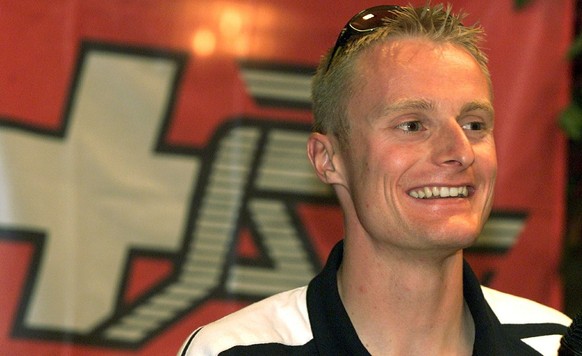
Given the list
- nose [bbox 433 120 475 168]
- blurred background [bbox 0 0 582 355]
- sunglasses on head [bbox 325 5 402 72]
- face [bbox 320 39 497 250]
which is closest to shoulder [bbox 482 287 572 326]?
face [bbox 320 39 497 250]

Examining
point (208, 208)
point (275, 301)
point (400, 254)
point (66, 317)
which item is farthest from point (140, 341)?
point (400, 254)

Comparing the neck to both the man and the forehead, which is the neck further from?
the forehead

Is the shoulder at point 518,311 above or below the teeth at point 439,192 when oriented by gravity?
below

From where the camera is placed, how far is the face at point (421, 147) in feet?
5.91

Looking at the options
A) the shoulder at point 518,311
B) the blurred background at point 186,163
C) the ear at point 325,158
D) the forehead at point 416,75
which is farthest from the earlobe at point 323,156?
the blurred background at point 186,163

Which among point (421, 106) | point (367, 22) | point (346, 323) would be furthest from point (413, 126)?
point (346, 323)

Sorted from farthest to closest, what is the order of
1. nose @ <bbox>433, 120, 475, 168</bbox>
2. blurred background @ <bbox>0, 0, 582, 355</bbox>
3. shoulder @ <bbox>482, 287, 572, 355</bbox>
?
blurred background @ <bbox>0, 0, 582, 355</bbox>, shoulder @ <bbox>482, 287, 572, 355</bbox>, nose @ <bbox>433, 120, 475, 168</bbox>

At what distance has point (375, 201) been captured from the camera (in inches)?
73.5

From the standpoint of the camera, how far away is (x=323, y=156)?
6.69ft

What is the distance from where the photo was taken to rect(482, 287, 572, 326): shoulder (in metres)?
1.98

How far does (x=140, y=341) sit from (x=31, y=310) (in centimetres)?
30

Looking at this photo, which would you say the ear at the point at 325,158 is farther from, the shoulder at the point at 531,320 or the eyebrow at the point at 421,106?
the shoulder at the point at 531,320

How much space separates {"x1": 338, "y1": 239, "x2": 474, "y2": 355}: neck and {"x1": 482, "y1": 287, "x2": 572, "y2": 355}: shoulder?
0.10 metres

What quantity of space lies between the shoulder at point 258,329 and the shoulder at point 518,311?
1.19ft
